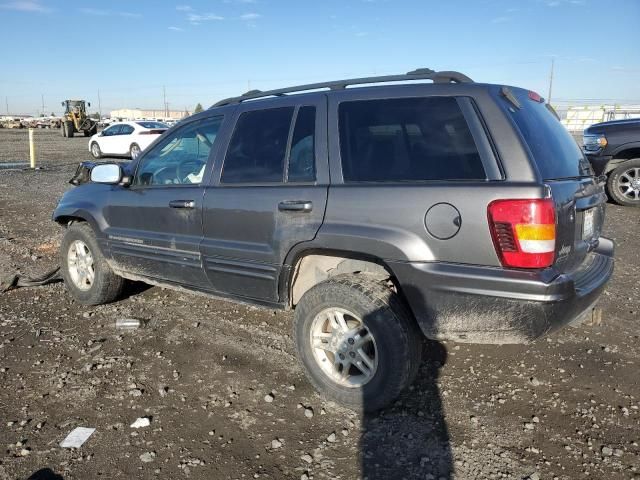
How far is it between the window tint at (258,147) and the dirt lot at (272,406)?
136cm

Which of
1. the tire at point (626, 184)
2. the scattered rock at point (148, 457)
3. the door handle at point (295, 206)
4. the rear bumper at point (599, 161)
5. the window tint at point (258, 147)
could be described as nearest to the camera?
the scattered rock at point (148, 457)

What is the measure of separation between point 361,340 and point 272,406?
0.69 meters

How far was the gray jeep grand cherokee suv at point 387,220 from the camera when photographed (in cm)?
258

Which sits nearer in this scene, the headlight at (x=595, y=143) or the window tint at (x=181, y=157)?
the window tint at (x=181, y=157)

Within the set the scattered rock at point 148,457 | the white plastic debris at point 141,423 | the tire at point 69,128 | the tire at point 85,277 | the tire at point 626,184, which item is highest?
the tire at point 69,128

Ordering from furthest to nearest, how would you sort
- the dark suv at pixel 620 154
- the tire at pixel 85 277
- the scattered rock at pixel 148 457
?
the dark suv at pixel 620 154 → the tire at pixel 85 277 → the scattered rock at pixel 148 457

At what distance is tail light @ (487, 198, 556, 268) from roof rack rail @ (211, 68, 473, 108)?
84 centimetres

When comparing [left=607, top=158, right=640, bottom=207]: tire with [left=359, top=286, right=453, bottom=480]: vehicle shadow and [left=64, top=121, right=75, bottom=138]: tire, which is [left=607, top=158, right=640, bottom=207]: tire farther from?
[left=64, top=121, right=75, bottom=138]: tire

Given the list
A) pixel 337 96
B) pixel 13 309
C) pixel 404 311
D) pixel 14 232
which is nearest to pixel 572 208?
pixel 404 311

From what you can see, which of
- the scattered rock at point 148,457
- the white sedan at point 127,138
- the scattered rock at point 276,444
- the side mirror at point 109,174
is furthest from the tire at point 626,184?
the white sedan at point 127,138

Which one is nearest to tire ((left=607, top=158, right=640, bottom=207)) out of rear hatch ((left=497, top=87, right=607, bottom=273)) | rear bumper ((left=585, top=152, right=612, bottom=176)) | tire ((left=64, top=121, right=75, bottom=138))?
rear bumper ((left=585, top=152, right=612, bottom=176))

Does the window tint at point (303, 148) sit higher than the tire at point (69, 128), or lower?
lower

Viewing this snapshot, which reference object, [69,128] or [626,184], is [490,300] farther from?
[69,128]

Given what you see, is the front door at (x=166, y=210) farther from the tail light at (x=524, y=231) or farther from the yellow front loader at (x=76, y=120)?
the yellow front loader at (x=76, y=120)
